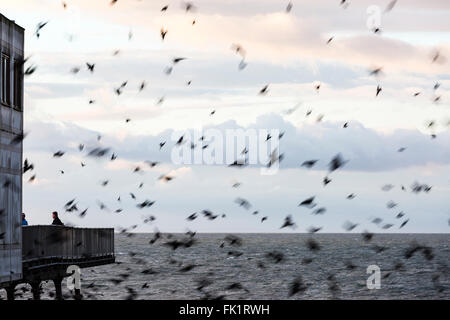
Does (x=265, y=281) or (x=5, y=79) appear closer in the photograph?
(x=5, y=79)

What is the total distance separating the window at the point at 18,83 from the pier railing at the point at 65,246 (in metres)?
5.56

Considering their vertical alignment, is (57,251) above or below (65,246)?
below

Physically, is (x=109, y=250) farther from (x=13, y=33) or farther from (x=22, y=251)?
(x=13, y=33)

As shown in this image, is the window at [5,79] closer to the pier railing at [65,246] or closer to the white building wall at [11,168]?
the white building wall at [11,168]

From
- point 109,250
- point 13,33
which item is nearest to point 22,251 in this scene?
point 13,33

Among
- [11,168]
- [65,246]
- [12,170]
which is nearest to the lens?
[11,168]

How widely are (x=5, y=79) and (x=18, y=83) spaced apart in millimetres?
1320

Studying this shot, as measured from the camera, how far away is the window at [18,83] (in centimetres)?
3195

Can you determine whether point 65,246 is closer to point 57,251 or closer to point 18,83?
point 57,251

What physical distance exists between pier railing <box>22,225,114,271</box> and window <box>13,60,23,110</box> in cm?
556

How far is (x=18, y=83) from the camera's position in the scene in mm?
32344

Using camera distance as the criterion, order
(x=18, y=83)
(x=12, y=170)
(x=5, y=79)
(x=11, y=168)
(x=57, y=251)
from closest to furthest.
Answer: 1. (x=5, y=79)
2. (x=11, y=168)
3. (x=12, y=170)
4. (x=18, y=83)
5. (x=57, y=251)

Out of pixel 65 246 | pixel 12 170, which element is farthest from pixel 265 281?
pixel 12 170

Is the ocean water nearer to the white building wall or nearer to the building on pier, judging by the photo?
the building on pier
